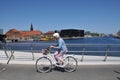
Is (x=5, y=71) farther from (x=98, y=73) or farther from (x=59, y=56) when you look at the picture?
(x=98, y=73)

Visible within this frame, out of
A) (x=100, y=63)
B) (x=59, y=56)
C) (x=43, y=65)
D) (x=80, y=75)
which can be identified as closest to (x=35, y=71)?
(x=43, y=65)

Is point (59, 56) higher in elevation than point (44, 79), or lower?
higher

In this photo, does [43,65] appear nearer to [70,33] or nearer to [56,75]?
[56,75]

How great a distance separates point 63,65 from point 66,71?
0.98 ft

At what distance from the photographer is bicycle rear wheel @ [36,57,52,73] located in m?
10.3

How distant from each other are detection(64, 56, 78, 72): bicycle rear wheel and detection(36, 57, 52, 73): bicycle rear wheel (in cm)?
71

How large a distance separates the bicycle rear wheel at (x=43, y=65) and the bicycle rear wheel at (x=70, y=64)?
2.34 ft

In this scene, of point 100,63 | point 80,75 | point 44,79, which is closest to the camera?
point 44,79

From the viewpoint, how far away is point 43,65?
10570 mm

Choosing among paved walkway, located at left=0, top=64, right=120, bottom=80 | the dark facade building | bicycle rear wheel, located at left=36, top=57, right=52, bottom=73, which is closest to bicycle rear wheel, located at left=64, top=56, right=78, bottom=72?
paved walkway, located at left=0, top=64, right=120, bottom=80

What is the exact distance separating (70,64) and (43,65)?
115 cm

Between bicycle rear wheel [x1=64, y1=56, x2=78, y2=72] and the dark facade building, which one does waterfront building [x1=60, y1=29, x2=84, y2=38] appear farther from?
bicycle rear wheel [x1=64, y1=56, x2=78, y2=72]

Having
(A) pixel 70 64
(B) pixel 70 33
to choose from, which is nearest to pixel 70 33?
(B) pixel 70 33

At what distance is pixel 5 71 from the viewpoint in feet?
34.2
